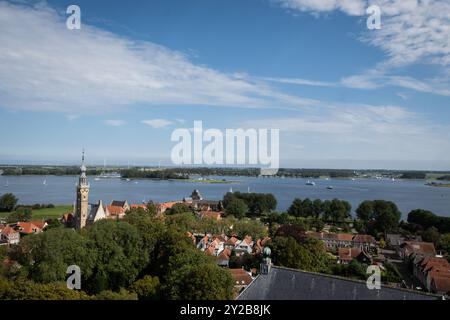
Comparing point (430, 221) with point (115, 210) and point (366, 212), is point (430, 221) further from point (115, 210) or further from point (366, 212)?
point (115, 210)

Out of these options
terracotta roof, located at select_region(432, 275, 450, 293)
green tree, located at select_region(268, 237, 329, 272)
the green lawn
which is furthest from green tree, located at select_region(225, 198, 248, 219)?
terracotta roof, located at select_region(432, 275, 450, 293)

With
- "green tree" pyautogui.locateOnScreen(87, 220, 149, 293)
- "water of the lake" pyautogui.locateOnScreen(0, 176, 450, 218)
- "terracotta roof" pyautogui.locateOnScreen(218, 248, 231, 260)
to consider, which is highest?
"green tree" pyautogui.locateOnScreen(87, 220, 149, 293)

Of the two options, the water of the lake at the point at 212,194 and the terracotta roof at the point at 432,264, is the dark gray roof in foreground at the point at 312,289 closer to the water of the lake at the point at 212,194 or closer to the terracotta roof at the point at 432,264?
the terracotta roof at the point at 432,264

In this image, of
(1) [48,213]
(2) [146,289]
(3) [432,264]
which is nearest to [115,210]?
(1) [48,213]

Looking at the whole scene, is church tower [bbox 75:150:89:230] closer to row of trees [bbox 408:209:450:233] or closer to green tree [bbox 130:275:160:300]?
green tree [bbox 130:275:160:300]

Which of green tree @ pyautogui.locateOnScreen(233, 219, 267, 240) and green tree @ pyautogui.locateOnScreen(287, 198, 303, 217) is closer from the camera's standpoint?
green tree @ pyautogui.locateOnScreen(233, 219, 267, 240)
